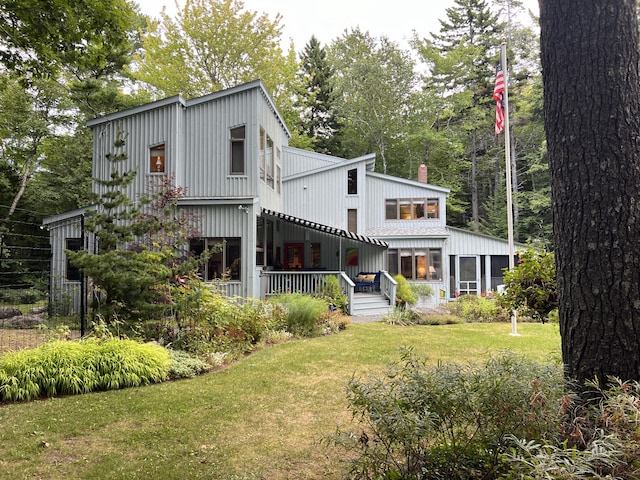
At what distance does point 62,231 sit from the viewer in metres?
13.6

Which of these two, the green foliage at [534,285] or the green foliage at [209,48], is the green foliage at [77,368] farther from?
the green foliage at [209,48]

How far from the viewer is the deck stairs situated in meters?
14.4

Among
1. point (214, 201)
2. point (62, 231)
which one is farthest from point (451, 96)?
point (62, 231)

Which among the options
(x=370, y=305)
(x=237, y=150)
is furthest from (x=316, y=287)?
(x=237, y=150)

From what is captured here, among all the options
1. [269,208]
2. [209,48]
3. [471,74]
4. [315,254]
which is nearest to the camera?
[269,208]

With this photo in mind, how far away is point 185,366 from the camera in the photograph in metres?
6.54

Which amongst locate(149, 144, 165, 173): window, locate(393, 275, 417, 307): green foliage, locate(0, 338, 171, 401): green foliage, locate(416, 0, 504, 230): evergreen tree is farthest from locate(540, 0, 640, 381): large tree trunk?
locate(416, 0, 504, 230): evergreen tree

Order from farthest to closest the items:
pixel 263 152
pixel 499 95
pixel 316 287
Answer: pixel 263 152 → pixel 316 287 → pixel 499 95

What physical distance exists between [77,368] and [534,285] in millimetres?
6061

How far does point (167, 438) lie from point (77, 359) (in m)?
2.60

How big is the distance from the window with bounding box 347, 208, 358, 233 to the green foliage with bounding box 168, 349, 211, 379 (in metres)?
13.0

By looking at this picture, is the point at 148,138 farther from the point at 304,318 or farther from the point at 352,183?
the point at 352,183

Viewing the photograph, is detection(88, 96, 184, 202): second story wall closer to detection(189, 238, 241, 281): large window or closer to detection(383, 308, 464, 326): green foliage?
detection(189, 238, 241, 281): large window

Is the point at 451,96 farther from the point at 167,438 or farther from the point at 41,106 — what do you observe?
the point at 167,438
